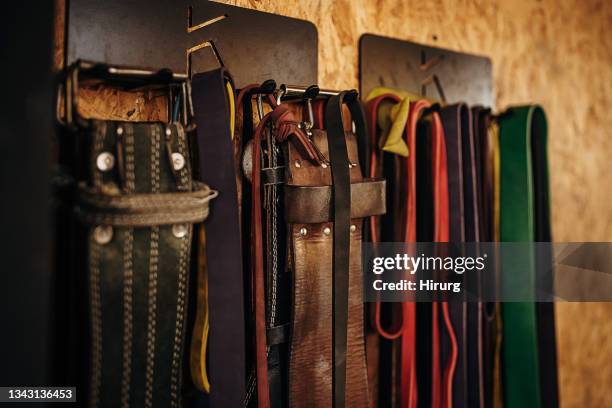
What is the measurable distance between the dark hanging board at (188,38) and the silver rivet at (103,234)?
0.35 m

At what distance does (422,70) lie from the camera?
139cm

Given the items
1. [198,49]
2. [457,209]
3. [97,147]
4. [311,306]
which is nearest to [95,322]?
[97,147]

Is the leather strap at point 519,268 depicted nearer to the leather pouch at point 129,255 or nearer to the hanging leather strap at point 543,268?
the hanging leather strap at point 543,268

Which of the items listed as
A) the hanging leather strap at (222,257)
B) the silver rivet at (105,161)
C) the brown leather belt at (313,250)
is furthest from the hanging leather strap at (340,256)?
the silver rivet at (105,161)

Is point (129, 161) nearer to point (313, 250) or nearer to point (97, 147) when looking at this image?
point (97, 147)

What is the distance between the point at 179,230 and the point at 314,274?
0.31 meters

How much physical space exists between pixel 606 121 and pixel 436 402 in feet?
4.74

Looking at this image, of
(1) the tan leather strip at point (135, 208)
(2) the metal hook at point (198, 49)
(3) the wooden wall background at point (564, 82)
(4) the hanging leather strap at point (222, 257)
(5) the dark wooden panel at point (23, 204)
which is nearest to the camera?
(5) the dark wooden panel at point (23, 204)

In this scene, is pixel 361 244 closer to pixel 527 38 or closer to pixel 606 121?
pixel 527 38

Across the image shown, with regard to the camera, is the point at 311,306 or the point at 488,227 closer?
the point at 311,306

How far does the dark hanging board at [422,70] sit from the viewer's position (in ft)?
4.23

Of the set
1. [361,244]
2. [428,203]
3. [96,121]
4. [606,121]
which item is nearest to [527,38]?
[606,121]

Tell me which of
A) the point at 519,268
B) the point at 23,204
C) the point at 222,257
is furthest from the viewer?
the point at 519,268

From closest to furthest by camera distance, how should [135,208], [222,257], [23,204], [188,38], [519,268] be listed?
1. [23,204]
2. [135,208]
3. [222,257]
4. [188,38]
5. [519,268]
